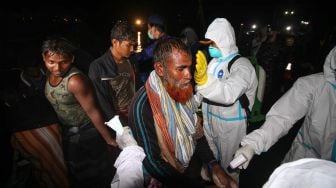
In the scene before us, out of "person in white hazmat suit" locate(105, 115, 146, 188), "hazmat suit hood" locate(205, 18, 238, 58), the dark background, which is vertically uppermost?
the dark background

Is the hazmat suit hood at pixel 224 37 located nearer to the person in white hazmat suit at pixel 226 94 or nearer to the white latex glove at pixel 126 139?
the person in white hazmat suit at pixel 226 94

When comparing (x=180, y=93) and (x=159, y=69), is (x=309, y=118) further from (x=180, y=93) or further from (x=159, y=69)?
(x=159, y=69)

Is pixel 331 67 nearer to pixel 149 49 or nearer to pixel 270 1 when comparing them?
pixel 149 49

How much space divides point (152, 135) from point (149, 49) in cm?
314

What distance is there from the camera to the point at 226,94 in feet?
8.60

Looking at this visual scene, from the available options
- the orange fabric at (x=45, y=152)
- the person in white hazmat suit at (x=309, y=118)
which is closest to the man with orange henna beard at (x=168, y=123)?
the person in white hazmat suit at (x=309, y=118)

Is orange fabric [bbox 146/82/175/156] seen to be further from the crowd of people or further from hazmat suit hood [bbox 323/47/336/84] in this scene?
hazmat suit hood [bbox 323/47/336/84]

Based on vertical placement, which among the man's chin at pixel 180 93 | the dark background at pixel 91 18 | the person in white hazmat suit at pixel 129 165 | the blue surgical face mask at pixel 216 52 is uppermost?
the dark background at pixel 91 18

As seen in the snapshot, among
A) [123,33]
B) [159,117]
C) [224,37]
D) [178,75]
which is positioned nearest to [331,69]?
[178,75]

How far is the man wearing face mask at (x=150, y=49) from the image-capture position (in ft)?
16.0

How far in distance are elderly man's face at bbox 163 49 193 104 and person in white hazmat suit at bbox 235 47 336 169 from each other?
0.81 meters

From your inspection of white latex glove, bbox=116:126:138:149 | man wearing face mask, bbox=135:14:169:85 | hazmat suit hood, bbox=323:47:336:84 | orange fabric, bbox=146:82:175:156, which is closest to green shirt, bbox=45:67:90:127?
white latex glove, bbox=116:126:138:149

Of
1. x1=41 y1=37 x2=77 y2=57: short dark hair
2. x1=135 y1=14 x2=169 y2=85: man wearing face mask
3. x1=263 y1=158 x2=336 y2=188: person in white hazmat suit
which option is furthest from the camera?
x1=135 y1=14 x2=169 y2=85: man wearing face mask

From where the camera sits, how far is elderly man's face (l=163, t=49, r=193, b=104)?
230 cm
